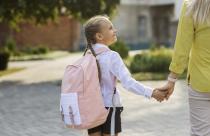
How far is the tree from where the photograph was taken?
19.0 metres

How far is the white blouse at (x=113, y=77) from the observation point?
15.4 feet

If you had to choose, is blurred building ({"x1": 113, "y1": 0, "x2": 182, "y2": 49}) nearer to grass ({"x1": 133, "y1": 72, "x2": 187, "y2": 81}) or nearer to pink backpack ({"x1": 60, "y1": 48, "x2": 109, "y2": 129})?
grass ({"x1": 133, "y1": 72, "x2": 187, "y2": 81})

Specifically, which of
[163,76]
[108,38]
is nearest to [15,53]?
[163,76]

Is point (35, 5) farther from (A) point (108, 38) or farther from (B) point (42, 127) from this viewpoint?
(A) point (108, 38)

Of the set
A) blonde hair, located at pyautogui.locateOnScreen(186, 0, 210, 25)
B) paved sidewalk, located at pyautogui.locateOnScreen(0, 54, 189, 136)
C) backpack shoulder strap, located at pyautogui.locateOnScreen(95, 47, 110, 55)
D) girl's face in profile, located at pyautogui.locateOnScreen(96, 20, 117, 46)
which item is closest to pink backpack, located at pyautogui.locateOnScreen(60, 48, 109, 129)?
backpack shoulder strap, located at pyautogui.locateOnScreen(95, 47, 110, 55)

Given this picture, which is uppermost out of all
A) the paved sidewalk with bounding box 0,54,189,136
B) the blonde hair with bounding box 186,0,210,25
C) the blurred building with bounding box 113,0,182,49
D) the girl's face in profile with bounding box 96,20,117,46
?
the blonde hair with bounding box 186,0,210,25

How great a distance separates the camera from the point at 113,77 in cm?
481

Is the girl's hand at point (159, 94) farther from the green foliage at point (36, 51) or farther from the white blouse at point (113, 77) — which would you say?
the green foliage at point (36, 51)

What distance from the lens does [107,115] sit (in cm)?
477

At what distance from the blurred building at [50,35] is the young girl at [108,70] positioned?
3846cm

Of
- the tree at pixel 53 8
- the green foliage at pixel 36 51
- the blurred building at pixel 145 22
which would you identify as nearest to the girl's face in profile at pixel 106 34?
the tree at pixel 53 8

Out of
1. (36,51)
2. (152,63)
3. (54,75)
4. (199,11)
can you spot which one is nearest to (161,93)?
(199,11)

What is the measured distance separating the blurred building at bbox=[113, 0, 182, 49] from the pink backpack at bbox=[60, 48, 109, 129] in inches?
1710

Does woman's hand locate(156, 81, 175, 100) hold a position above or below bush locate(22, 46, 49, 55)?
above
